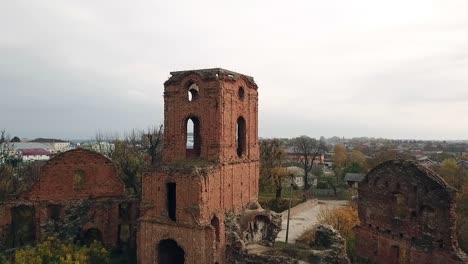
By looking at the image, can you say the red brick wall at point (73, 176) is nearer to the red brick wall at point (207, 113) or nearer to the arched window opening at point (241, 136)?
the red brick wall at point (207, 113)

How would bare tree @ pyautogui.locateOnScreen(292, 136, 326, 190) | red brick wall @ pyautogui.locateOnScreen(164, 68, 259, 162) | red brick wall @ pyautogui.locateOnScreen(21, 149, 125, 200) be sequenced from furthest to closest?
bare tree @ pyautogui.locateOnScreen(292, 136, 326, 190)
red brick wall @ pyautogui.locateOnScreen(21, 149, 125, 200)
red brick wall @ pyautogui.locateOnScreen(164, 68, 259, 162)

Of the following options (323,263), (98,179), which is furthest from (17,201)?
(323,263)

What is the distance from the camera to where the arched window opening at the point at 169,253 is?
16.9 metres

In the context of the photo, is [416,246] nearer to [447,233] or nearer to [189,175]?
[447,233]

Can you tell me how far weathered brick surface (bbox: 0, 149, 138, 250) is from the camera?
65.9ft

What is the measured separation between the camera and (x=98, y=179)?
2111 centimetres

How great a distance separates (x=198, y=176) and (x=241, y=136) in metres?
4.65

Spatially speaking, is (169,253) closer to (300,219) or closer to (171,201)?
(171,201)

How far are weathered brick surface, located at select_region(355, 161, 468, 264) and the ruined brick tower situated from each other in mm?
5834

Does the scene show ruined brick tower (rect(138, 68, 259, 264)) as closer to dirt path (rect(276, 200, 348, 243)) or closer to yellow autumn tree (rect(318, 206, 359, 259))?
yellow autumn tree (rect(318, 206, 359, 259))

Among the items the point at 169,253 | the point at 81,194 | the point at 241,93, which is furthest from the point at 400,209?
the point at 81,194

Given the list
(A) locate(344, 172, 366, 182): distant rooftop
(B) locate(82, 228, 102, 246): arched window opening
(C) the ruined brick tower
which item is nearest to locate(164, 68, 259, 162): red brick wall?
(C) the ruined brick tower

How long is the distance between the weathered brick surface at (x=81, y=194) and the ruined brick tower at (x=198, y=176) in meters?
A: 4.58

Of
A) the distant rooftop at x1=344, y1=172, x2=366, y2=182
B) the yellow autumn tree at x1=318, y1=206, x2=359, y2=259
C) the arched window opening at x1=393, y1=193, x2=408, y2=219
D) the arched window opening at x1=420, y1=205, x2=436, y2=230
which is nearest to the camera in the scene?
the arched window opening at x1=420, y1=205, x2=436, y2=230
